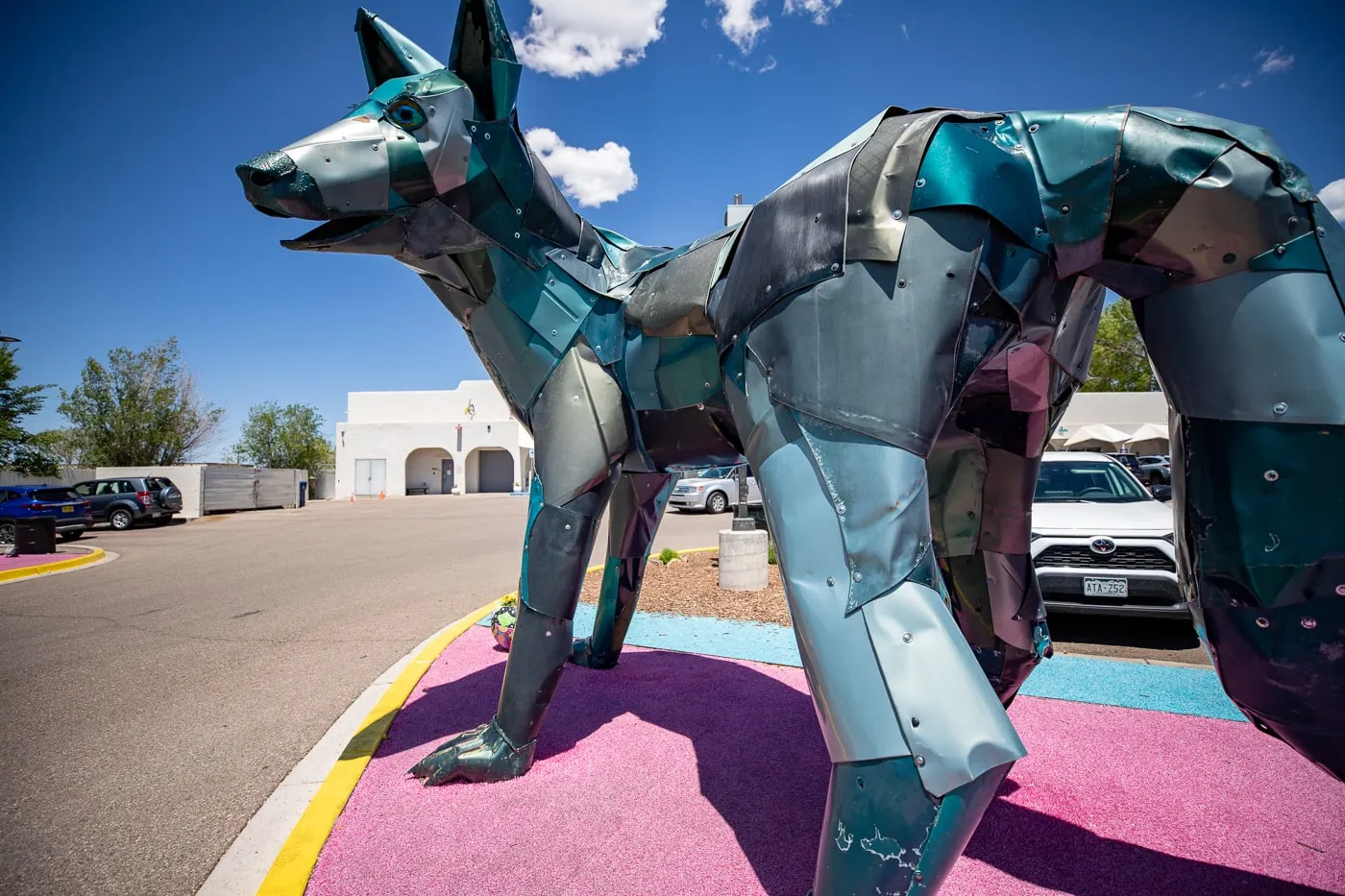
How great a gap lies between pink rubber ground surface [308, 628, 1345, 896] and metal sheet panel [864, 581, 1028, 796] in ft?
3.97

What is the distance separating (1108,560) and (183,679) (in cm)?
733

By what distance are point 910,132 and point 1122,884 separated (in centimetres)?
241

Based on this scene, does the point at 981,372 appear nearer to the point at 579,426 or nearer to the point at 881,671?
the point at 881,671

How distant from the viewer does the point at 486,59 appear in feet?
8.34

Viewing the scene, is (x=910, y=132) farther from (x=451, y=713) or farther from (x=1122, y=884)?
(x=451, y=713)

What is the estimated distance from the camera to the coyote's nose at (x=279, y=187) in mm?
2254

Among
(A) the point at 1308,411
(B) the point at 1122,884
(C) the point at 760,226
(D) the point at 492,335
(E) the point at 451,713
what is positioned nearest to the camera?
(A) the point at 1308,411

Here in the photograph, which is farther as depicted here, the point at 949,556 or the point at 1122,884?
the point at 949,556

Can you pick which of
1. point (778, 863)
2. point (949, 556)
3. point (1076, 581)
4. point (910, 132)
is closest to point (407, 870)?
point (778, 863)

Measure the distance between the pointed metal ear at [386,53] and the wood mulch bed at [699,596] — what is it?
4.09 metres

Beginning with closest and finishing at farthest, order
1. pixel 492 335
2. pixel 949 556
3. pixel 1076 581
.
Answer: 1. pixel 949 556
2. pixel 492 335
3. pixel 1076 581

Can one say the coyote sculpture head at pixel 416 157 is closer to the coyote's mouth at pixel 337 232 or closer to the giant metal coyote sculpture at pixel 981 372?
the coyote's mouth at pixel 337 232

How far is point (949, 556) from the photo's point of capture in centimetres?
257

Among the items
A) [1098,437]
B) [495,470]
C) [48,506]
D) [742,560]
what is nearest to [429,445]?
[495,470]
